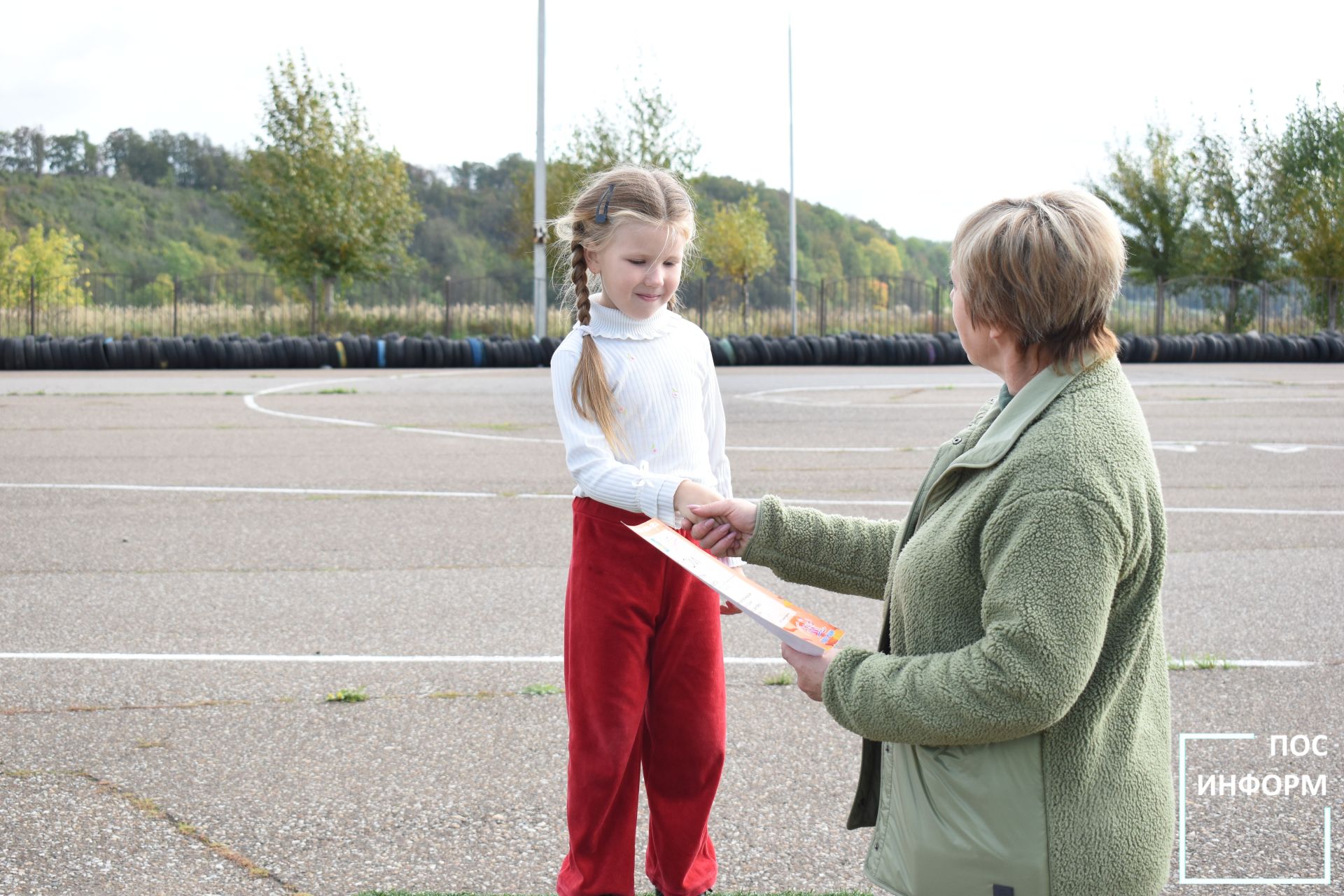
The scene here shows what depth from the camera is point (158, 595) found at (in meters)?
6.36

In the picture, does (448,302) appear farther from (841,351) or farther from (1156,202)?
(1156,202)

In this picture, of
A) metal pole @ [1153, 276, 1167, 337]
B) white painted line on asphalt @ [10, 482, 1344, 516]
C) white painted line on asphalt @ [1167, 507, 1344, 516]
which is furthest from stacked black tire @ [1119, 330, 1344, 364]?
white painted line on asphalt @ [10, 482, 1344, 516]

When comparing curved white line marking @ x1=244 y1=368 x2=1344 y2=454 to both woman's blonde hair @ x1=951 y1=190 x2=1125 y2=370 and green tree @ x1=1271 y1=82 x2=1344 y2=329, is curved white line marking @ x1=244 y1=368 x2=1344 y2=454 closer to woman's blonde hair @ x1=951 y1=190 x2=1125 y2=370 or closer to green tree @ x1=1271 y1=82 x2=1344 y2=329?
woman's blonde hair @ x1=951 y1=190 x2=1125 y2=370

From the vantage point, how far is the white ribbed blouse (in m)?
3.04

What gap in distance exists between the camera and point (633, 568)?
308 cm

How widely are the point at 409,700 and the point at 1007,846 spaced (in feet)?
10.7

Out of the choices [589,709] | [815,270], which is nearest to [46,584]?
[589,709]

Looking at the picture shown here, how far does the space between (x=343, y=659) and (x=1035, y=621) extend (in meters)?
4.04

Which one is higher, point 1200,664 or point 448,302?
point 448,302

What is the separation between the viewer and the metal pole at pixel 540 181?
1146 inches

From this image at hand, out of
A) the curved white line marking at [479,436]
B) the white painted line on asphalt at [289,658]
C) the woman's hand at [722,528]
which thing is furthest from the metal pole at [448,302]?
the woman's hand at [722,528]

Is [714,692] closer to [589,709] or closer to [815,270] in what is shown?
[589,709]

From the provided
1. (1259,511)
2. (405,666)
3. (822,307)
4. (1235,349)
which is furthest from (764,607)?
(822,307)

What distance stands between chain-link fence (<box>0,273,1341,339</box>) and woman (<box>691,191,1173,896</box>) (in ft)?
97.5
